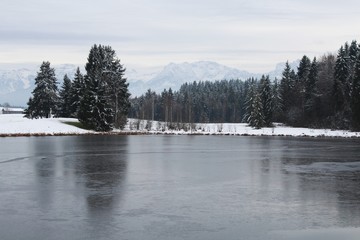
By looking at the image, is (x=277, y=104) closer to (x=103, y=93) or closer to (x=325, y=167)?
(x=103, y=93)

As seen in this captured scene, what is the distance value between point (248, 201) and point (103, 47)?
233 feet

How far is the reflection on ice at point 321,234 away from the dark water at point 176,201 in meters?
0.02

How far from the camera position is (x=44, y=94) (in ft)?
283

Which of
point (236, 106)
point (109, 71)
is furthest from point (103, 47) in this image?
point (236, 106)

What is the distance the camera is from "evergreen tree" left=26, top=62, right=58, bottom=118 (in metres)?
86.3

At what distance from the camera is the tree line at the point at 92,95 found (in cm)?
6906

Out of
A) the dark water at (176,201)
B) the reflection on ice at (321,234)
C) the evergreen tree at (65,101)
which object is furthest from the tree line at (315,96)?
the reflection on ice at (321,234)

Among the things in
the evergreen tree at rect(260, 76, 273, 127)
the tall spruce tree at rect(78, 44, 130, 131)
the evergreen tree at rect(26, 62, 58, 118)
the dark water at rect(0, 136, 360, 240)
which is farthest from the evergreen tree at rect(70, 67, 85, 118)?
the dark water at rect(0, 136, 360, 240)

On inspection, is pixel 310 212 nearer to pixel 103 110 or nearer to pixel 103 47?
pixel 103 110

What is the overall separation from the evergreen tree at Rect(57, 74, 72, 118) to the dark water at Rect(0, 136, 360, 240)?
2458 inches

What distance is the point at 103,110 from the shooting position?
6944 cm

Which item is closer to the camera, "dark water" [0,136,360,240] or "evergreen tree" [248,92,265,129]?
"dark water" [0,136,360,240]

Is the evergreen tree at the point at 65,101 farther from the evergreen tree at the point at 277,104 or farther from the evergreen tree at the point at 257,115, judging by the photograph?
the evergreen tree at the point at 277,104

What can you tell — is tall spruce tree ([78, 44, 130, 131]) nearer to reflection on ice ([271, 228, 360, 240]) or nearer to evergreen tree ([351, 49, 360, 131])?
evergreen tree ([351, 49, 360, 131])
